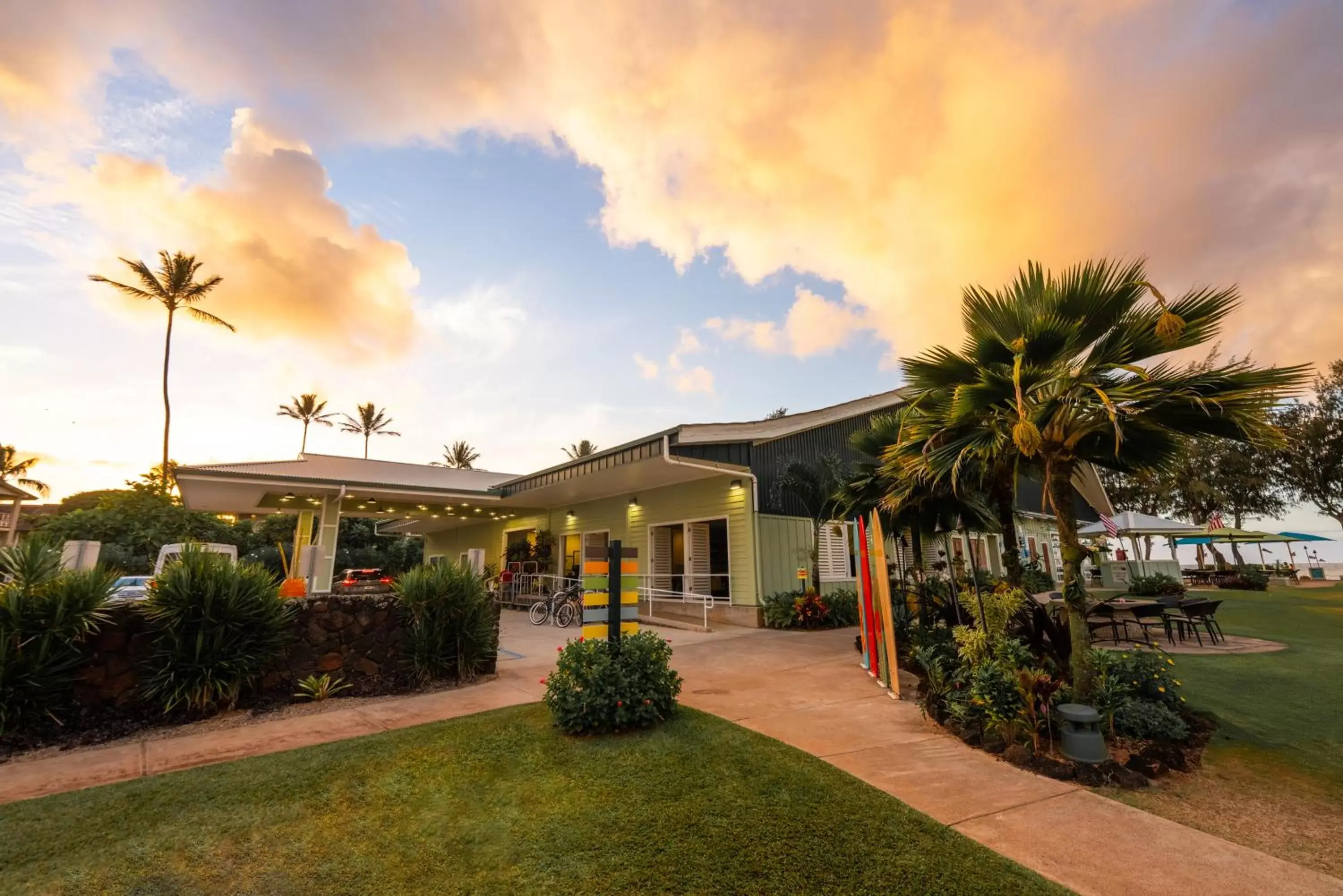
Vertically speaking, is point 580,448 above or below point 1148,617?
above

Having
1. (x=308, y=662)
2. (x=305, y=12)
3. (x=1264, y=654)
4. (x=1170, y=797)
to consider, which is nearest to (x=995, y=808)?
(x=1170, y=797)

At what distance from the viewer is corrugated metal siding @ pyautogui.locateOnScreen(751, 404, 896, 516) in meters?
12.5

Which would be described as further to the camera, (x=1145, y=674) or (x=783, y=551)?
(x=783, y=551)

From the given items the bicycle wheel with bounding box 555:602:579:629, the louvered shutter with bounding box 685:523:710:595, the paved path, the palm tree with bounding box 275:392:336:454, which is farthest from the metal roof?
the palm tree with bounding box 275:392:336:454

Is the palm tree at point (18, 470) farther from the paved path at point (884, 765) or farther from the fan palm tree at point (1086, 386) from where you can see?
the fan palm tree at point (1086, 386)

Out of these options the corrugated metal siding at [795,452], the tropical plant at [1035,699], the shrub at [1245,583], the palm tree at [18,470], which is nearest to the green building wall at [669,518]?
the corrugated metal siding at [795,452]

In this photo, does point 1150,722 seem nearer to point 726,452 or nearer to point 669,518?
point 726,452

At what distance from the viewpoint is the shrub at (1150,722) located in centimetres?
390

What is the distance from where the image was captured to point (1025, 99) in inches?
270

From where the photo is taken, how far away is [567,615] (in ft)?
40.4

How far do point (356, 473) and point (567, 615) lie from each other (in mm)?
9333

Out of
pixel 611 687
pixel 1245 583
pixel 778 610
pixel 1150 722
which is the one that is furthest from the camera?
pixel 1245 583

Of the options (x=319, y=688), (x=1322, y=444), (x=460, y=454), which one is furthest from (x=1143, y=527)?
(x=460, y=454)

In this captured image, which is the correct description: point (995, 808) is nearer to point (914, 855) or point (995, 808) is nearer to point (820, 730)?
point (914, 855)
